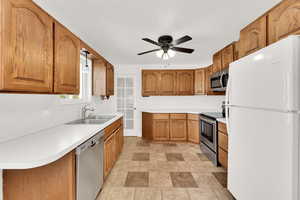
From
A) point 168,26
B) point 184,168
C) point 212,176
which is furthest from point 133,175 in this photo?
point 168,26

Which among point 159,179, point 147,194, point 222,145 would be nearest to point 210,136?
point 222,145

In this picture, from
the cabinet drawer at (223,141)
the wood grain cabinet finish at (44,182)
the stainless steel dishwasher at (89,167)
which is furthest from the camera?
the cabinet drawer at (223,141)

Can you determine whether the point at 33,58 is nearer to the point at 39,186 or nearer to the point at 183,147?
the point at 39,186

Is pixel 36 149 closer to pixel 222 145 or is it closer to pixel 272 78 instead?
pixel 272 78

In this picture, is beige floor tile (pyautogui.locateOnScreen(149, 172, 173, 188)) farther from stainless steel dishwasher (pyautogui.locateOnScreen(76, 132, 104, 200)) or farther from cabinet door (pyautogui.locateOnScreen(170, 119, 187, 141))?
cabinet door (pyautogui.locateOnScreen(170, 119, 187, 141))

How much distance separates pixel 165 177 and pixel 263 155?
164 cm

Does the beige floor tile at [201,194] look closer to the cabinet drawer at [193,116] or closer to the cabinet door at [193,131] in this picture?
the cabinet door at [193,131]

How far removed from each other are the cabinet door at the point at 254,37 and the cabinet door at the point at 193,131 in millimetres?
2653

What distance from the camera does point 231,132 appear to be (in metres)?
1.95

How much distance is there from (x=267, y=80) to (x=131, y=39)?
232cm

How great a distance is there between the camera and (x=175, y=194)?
7.16 ft

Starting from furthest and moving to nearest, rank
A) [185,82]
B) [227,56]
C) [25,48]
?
[185,82]
[227,56]
[25,48]

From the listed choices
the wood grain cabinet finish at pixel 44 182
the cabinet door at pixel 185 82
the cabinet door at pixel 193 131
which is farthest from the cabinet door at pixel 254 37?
the cabinet door at pixel 185 82

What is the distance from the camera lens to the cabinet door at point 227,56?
2860mm
